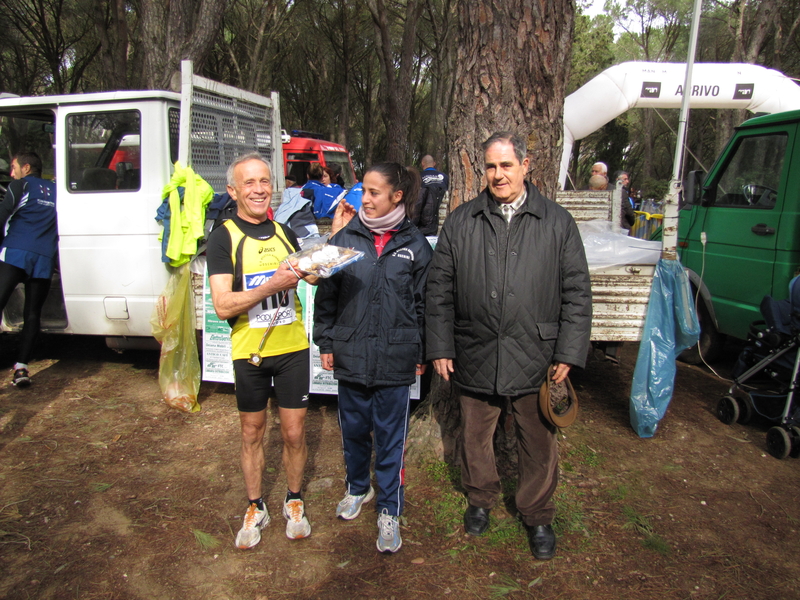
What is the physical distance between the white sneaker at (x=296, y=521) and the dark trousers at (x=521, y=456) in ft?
2.75

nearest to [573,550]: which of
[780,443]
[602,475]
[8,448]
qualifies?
[602,475]

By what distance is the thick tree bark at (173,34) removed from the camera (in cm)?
790

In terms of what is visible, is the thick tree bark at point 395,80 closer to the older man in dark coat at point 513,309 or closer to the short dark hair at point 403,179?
the short dark hair at point 403,179

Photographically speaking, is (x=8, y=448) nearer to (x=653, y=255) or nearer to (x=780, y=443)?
(x=653, y=255)

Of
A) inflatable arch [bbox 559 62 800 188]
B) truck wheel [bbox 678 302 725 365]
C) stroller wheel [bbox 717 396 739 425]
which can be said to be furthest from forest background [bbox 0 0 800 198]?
truck wheel [bbox 678 302 725 365]

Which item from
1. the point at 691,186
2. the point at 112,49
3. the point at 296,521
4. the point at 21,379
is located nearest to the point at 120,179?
the point at 21,379

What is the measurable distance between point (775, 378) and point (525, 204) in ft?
9.56

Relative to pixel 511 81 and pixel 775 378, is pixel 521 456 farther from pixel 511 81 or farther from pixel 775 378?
pixel 775 378

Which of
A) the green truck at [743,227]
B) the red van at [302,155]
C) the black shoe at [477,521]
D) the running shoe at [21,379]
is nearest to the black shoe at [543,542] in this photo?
the black shoe at [477,521]

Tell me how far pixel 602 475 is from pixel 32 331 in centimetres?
471

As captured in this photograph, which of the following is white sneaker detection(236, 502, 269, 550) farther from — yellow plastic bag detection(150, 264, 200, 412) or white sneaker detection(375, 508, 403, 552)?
yellow plastic bag detection(150, 264, 200, 412)

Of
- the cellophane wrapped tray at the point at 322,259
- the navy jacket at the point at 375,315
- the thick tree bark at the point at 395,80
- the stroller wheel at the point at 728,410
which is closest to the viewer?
the cellophane wrapped tray at the point at 322,259

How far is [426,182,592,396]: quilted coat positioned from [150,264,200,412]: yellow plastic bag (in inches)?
97.4

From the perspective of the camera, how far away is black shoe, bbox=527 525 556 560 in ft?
9.07
